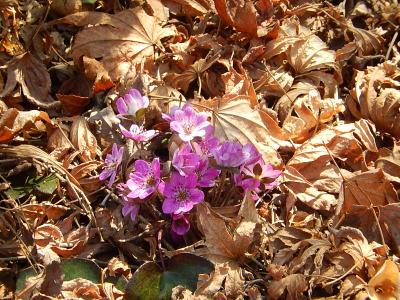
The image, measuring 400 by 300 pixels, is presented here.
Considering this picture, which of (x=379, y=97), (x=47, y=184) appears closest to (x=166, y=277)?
A: (x=47, y=184)

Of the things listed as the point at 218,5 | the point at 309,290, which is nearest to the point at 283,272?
the point at 309,290

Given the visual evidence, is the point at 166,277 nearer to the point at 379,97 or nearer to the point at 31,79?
the point at 31,79

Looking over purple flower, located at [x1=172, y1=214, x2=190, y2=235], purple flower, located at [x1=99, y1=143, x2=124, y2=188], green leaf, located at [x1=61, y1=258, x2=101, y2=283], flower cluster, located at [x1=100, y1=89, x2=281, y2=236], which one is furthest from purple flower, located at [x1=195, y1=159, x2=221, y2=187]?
green leaf, located at [x1=61, y1=258, x2=101, y2=283]

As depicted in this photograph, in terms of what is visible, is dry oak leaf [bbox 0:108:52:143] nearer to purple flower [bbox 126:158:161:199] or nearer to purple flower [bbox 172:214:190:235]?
purple flower [bbox 126:158:161:199]

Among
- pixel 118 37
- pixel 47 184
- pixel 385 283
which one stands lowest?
pixel 385 283

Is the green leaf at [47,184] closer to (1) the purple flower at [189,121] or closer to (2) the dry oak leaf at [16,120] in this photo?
(2) the dry oak leaf at [16,120]

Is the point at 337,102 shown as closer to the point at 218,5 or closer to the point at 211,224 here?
the point at 218,5

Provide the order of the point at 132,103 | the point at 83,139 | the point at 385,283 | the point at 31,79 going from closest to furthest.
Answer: the point at 385,283 → the point at 132,103 → the point at 83,139 → the point at 31,79
